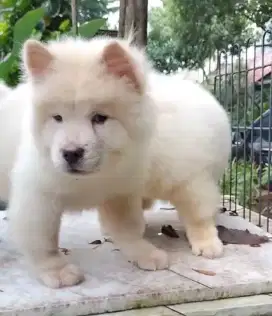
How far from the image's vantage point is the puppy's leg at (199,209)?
1.63 metres

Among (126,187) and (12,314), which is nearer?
(12,314)

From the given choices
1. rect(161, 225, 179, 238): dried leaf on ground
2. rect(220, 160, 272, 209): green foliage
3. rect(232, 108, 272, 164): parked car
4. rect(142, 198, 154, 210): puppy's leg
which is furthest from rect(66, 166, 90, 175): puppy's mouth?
rect(220, 160, 272, 209): green foliage

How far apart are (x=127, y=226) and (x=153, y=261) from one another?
167mm

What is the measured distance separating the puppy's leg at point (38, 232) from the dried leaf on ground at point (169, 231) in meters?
0.50

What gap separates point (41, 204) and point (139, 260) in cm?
32

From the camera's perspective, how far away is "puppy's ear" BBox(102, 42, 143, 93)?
1241 mm

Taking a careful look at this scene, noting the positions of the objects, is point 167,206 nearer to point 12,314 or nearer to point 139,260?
point 139,260

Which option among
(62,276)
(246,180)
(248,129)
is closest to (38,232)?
(62,276)

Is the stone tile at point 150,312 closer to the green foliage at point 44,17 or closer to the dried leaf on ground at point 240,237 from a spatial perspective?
the dried leaf on ground at point 240,237

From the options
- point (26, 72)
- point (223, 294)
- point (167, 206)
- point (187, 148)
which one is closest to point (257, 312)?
point (223, 294)

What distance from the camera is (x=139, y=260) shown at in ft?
4.89

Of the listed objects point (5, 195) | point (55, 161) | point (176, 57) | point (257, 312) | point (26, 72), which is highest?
point (176, 57)

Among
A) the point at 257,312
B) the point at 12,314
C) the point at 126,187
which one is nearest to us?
the point at 12,314

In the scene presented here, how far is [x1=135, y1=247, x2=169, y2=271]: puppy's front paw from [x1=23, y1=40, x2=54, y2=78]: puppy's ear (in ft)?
1.88
